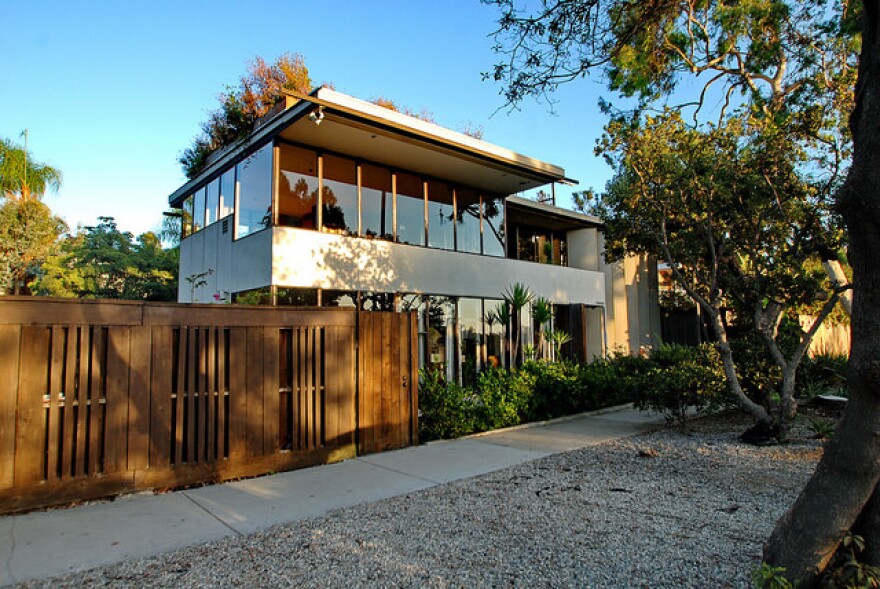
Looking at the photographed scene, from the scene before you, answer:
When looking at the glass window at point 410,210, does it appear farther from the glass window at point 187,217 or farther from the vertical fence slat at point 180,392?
the vertical fence slat at point 180,392

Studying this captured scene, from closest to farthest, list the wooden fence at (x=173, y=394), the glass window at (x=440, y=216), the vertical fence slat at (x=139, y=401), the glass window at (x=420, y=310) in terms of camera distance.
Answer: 1. the wooden fence at (x=173, y=394)
2. the vertical fence slat at (x=139, y=401)
3. the glass window at (x=420, y=310)
4. the glass window at (x=440, y=216)

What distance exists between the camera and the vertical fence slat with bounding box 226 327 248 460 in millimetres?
5812

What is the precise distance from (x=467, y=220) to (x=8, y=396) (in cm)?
1060

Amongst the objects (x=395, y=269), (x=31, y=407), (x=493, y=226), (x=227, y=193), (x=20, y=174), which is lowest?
(x=31, y=407)

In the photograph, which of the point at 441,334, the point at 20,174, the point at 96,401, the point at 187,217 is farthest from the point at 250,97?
the point at 96,401

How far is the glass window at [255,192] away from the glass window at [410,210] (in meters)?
3.08

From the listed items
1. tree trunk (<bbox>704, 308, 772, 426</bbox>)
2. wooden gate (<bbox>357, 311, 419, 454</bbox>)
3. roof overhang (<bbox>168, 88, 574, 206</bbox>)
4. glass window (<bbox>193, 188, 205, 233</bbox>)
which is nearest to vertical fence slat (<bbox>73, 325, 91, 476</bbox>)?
wooden gate (<bbox>357, 311, 419, 454</bbox>)

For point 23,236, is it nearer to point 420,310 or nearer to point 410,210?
point 410,210

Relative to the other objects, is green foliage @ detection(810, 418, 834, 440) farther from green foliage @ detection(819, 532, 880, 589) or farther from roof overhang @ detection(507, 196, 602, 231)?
roof overhang @ detection(507, 196, 602, 231)

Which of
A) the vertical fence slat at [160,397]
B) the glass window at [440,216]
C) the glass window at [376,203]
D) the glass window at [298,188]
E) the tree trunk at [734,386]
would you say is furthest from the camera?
the glass window at [440,216]

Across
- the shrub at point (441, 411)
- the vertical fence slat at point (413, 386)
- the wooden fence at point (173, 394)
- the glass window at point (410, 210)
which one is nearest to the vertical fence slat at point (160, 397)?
the wooden fence at point (173, 394)

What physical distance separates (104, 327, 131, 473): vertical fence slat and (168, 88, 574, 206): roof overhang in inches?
207

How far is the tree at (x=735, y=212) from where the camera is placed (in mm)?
7000

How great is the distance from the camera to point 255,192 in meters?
10.8
